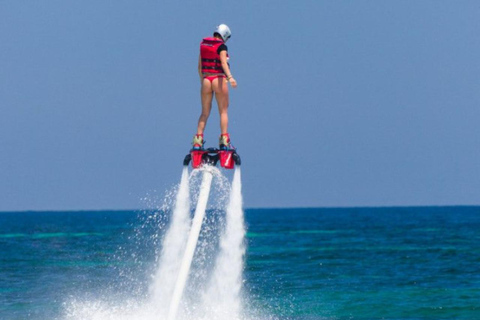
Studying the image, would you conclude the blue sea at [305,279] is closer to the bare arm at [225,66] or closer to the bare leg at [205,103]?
the bare leg at [205,103]

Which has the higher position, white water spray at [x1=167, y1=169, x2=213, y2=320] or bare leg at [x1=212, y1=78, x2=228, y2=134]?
bare leg at [x1=212, y1=78, x2=228, y2=134]

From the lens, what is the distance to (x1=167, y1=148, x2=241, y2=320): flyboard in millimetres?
16750

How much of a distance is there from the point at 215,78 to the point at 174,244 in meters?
3.43

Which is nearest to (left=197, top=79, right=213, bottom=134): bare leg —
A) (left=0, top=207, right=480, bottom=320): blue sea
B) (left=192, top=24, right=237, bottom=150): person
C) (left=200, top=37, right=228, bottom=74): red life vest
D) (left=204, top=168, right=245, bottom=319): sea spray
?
(left=192, top=24, right=237, bottom=150): person

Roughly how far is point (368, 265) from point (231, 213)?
40.5 m

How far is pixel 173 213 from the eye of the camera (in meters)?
18.1

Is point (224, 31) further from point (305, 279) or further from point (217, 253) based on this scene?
point (305, 279)

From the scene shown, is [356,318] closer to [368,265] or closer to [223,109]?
[223,109]

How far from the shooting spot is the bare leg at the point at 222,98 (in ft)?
56.0

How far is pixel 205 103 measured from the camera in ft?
56.4

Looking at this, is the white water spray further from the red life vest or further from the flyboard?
the red life vest

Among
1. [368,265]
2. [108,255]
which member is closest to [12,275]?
[108,255]

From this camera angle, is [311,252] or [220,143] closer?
[220,143]

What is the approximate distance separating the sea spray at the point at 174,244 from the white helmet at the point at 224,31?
234cm
